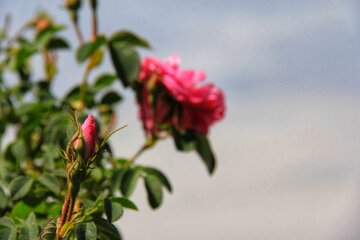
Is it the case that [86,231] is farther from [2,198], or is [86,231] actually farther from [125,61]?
[125,61]

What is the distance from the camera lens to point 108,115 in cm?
204

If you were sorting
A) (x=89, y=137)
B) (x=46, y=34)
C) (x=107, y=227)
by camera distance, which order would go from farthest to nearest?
(x=46, y=34) → (x=107, y=227) → (x=89, y=137)

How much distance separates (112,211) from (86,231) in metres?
0.10

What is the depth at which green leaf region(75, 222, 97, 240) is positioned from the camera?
90 centimetres

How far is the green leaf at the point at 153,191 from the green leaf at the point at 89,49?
40 cm

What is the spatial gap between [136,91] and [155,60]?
100mm

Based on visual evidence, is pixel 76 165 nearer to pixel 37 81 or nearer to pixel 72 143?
pixel 72 143

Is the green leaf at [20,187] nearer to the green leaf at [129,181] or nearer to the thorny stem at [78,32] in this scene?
the green leaf at [129,181]

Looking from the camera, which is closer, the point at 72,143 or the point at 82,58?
the point at 72,143

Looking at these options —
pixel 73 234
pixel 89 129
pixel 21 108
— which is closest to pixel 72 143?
pixel 89 129

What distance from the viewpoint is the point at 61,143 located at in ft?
5.25

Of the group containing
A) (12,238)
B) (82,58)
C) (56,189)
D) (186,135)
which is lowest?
(12,238)

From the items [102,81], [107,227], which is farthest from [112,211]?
[102,81]

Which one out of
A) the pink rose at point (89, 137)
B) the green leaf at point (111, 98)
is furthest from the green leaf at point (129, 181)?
the pink rose at point (89, 137)
